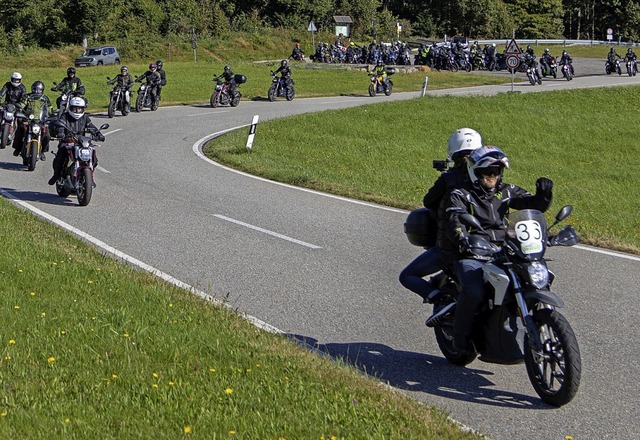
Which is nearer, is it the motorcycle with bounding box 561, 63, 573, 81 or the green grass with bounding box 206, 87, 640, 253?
the green grass with bounding box 206, 87, 640, 253

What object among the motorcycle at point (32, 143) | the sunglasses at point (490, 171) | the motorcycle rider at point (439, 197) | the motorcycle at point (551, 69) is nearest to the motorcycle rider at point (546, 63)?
the motorcycle at point (551, 69)

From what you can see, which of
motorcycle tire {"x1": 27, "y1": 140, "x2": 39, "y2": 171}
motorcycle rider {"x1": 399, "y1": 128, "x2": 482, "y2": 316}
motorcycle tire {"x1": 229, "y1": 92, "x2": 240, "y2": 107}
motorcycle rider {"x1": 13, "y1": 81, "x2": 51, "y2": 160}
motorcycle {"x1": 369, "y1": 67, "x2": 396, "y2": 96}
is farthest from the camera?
motorcycle {"x1": 369, "y1": 67, "x2": 396, "y2": 96}

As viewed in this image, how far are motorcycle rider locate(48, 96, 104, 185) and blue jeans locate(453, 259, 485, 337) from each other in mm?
10126

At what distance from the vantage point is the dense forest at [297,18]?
73.1 metres

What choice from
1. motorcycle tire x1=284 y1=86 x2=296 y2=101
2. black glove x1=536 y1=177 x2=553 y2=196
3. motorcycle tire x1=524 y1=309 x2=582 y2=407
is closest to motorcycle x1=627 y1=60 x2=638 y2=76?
motorcycle tire x1=284 y1=86 x2=296 y2=101

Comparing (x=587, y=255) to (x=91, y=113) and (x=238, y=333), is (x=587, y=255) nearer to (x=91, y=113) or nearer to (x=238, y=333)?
(x=238, y=333)

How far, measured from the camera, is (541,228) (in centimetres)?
622

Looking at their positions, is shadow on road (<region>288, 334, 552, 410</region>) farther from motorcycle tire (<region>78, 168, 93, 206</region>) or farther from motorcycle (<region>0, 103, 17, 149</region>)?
motorcycle (<region>0, 103, 17, 149</region>)

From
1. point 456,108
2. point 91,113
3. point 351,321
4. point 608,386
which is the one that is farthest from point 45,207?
point 456,108

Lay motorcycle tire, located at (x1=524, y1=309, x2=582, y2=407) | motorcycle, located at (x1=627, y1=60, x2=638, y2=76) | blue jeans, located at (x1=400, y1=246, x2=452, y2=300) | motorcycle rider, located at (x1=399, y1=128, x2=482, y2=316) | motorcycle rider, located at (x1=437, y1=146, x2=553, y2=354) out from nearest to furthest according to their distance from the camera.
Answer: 1. motorcycle tire, located at (x1=524, y1=309, x2=582, y2=407)
2. motorcycle rider, located at (x1=437, y1=146, x2=553, y2=354)
3. motorcycle rider, located at (x1=399, y1=128, x2=482, y2=316)
4. blue jeans, located at (x1=400, y1=246, x2=452, y2=300)
5. motorcycle, located at (x1=627, y1=60, x2=638, y2=76)

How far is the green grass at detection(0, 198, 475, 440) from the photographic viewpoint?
524 centimetres

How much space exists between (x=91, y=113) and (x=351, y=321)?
26.2 meters

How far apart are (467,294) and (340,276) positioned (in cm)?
392

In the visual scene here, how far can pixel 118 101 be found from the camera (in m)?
31.8
